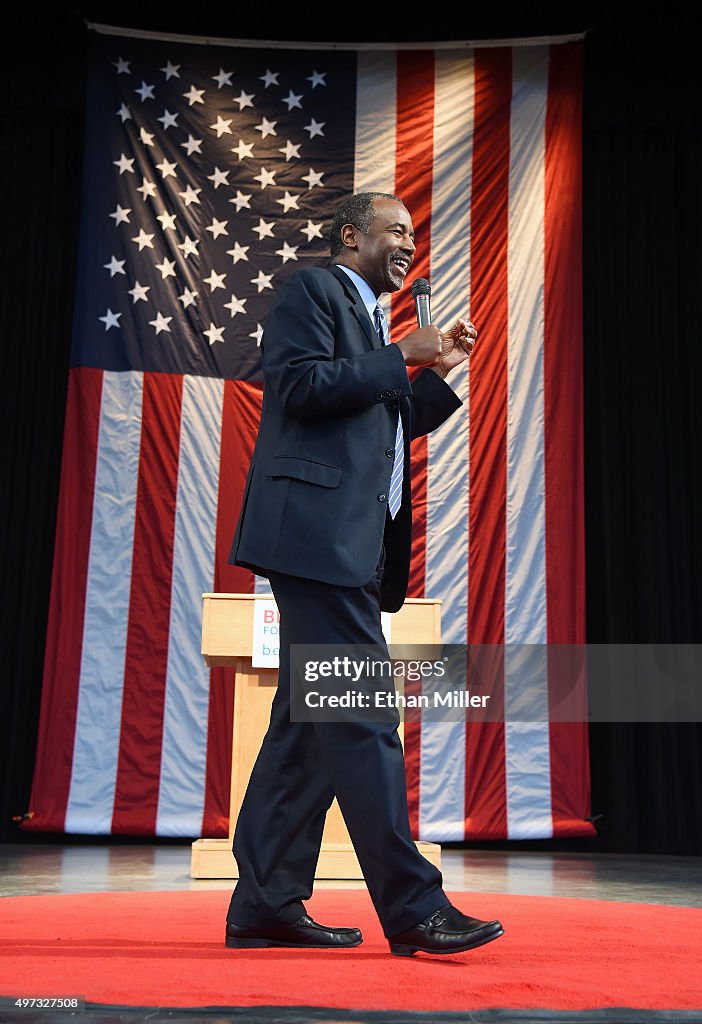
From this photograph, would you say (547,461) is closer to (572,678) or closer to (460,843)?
(572,678)

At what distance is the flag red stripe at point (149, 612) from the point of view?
4594mm

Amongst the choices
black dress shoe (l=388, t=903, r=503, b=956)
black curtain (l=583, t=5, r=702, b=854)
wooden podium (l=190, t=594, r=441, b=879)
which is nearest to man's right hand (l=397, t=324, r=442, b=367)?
black dress shoe (l=388, t=903, r=503, b=956)

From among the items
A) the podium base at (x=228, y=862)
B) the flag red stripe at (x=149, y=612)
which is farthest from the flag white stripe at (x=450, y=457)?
the podium base at (x=228, y=862)

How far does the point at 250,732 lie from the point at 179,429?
6.03 ft

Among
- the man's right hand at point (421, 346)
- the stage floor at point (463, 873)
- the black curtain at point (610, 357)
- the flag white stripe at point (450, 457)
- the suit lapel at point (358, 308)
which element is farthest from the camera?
the black curtain at point (610, 357)

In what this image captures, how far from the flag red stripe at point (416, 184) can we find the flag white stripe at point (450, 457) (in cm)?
3

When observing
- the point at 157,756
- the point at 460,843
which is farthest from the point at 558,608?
the point at 157,756

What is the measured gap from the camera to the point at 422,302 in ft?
6.56

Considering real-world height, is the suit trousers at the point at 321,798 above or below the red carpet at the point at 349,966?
above

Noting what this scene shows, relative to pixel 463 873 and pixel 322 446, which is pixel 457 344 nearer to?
pixel 322 446

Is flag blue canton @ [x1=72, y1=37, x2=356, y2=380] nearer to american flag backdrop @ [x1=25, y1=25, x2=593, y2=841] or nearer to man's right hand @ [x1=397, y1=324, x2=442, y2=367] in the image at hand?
american flag backdrop @ [x1=25, y1=25, x2=593, y2=841]

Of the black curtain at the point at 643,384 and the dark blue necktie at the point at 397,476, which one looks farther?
the black curtain at the point at 643,384

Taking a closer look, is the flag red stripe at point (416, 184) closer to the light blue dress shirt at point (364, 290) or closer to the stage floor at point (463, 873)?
the stage floor at point (463, 873)

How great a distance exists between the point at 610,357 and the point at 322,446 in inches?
150
